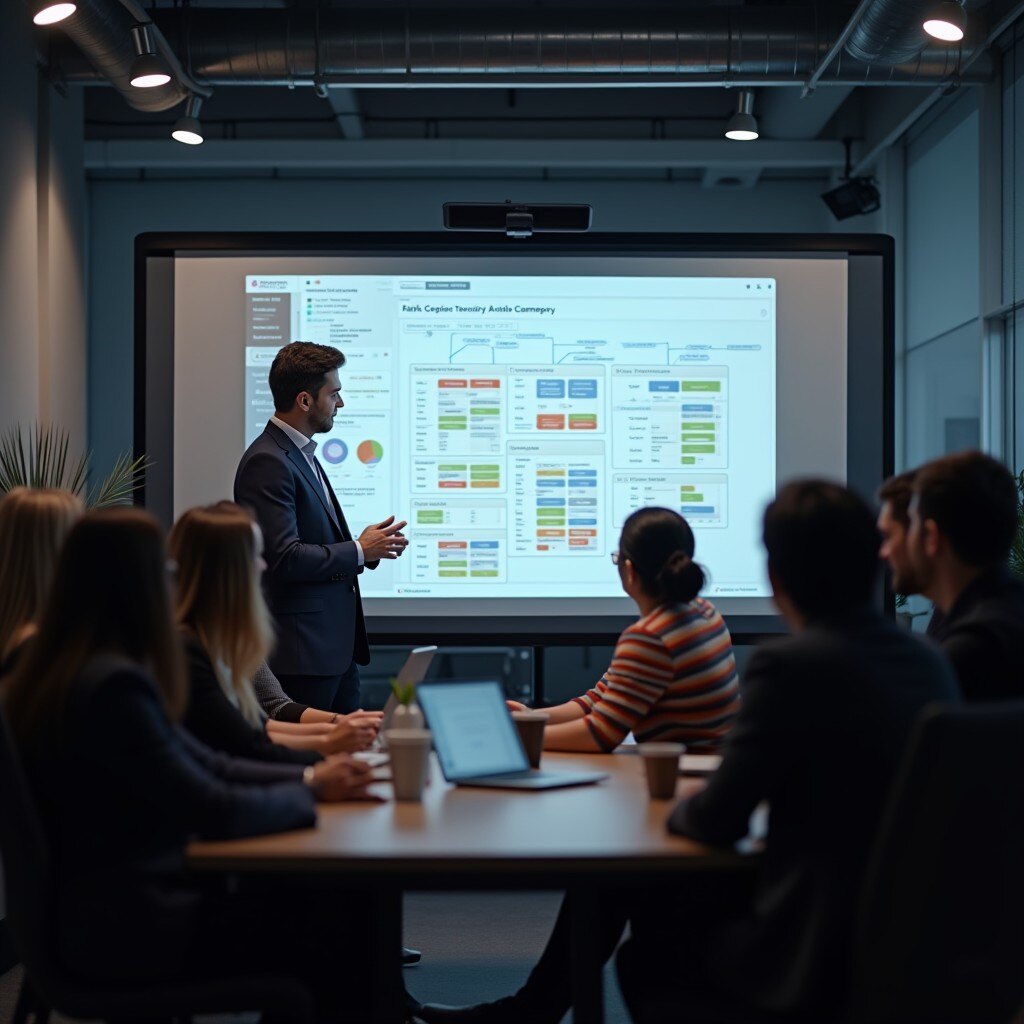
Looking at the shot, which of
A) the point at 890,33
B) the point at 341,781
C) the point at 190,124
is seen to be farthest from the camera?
the point at 190,124

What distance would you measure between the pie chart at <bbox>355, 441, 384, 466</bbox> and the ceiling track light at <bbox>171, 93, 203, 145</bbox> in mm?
2022

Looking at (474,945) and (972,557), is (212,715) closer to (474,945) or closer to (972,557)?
(972,557)

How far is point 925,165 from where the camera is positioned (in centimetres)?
668

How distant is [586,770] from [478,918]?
6.37 feet

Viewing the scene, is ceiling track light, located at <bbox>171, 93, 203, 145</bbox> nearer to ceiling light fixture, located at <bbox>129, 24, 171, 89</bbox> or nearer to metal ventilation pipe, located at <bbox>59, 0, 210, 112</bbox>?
metal ventilation pipe, located at <bbox>59, 0, 210, 112</bbox>

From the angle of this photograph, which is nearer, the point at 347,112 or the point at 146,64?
the point at 146,64

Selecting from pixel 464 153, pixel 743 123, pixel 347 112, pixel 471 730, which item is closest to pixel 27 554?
pixel 471 730

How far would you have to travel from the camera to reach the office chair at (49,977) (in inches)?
65.0

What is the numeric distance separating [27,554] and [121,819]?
0.61m

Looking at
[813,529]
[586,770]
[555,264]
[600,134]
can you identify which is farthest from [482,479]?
[600,134]

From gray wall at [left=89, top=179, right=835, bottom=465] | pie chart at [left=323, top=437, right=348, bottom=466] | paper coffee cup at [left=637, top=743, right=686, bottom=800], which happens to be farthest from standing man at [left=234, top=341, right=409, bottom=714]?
gray wall at [left=89, top=179, right=835, bottom=465]

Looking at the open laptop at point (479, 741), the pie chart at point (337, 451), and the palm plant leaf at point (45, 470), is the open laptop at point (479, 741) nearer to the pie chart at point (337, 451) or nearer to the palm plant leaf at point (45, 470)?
the palm plant leaf at point (45, 470)

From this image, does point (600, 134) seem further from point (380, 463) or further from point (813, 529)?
point (813, 529)

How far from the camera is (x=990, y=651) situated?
1.99 meters
